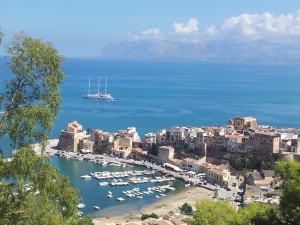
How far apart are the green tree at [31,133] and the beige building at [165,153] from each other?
92.8ft

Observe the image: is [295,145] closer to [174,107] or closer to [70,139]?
[70,139]

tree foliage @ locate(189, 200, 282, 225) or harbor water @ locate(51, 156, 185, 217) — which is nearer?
tree foliage @ locate(189, 200, 282, 225)

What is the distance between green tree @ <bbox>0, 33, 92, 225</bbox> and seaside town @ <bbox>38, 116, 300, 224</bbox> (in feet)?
61.3

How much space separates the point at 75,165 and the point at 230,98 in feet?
161

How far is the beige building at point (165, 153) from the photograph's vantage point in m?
33.7

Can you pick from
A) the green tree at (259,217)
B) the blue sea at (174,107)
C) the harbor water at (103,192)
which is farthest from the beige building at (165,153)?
the green tree at (259,217)

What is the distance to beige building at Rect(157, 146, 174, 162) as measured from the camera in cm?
3372

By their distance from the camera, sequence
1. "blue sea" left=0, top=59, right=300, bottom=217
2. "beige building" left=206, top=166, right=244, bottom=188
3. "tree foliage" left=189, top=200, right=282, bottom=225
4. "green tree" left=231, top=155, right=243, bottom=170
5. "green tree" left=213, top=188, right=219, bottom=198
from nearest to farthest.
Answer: "tree foliage" left=189, top=200, right=282, bottom=225, "green tree" left=213, top=188, right=219, bottom=198, "beige building" left=206, top=166, right=244, bottom=188, "blue sea" left=0, top=59, right=300, bottom=217, "green tree" left=231, top=155, right=243, bottom=170

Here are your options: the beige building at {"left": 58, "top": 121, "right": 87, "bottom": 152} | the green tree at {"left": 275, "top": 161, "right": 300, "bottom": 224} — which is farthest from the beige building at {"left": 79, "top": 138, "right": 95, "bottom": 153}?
the green tree at {"left": 275, "top": 161, "right": 300, "bottom": 224}

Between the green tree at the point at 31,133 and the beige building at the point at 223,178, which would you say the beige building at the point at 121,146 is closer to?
the beige building at the point at 223,178

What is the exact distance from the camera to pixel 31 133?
5172 millimetres

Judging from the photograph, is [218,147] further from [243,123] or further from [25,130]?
[25,130]

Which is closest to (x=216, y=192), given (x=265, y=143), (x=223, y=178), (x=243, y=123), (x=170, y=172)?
(x=223, y=178)

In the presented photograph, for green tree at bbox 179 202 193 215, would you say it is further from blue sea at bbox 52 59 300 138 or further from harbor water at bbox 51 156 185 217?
blue sea at bbox 52 59 300 138
